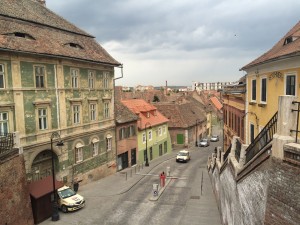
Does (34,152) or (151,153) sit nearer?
(34,152)

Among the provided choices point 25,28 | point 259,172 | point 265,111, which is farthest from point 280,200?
point 25,28

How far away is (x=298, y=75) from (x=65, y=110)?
57.1 ft

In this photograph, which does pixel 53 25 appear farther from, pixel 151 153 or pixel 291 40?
pixel 151 153

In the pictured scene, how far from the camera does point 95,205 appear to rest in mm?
20578

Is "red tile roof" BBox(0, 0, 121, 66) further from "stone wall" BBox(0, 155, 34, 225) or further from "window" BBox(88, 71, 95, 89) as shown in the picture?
"stone wall" BBox(0, 155, 34, 225)

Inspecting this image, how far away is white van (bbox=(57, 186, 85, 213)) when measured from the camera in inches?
751

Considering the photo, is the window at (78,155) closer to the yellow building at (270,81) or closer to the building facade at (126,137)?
the building facade at (126,137)

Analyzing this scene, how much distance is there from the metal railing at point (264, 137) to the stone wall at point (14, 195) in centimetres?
1254

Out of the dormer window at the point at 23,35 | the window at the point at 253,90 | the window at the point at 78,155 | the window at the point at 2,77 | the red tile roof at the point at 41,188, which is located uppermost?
the dormer window at the point at 23,35

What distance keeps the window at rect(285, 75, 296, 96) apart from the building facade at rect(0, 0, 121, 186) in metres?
14.4

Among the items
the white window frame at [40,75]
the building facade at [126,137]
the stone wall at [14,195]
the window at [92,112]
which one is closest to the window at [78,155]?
the window at [92,112]

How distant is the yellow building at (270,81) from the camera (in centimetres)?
1383

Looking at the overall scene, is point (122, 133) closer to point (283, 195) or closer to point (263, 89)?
point (263, 89)

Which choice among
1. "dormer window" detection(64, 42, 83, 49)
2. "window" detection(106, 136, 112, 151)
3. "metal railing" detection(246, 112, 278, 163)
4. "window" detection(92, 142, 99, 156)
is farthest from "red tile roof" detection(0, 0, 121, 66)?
"metal railing" detection(246, 112, 278, 163)
